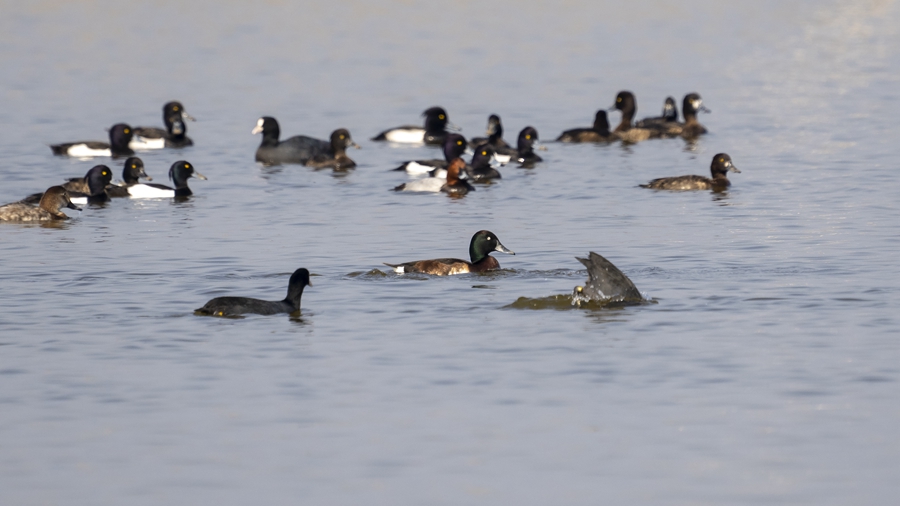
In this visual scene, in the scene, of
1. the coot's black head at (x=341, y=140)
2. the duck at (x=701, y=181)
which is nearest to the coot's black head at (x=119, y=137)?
the coot's black head at (x=341, y=140)

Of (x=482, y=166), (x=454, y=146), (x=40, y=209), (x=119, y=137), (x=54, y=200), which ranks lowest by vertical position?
(x=40, y=209)

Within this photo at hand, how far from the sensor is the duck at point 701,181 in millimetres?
25188

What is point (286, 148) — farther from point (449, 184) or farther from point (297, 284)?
point (297, 284)

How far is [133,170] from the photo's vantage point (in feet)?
87.0

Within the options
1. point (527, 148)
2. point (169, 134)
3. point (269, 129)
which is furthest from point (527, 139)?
point (169, 134)

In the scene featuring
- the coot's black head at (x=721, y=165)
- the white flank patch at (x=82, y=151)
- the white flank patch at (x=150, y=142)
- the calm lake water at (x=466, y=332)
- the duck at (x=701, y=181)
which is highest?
the white flank patch at (x=150, y=142)

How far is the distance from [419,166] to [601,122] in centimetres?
712

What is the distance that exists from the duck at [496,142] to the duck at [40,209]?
32.1 feet

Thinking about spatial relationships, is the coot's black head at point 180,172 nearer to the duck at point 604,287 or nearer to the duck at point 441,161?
the duck at point 441,161

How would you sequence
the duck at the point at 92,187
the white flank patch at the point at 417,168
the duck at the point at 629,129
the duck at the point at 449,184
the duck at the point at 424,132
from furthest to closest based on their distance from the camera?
the duck at the point at 629,129 → the duck at the point at 424,132 → the white flank patch at the point at 417,168 → the duck at the point at 449,184 → the duck at the point at 92,187

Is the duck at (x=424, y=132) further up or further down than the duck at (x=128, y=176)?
further up

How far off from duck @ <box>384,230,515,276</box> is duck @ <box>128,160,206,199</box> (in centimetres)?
978

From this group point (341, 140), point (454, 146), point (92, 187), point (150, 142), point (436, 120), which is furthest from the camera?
point (436, 120)

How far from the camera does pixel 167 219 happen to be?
23.2 metres
